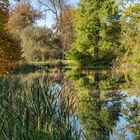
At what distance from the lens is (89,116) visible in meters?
12.0

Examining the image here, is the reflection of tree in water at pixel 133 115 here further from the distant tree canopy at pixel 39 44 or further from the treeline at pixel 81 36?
the distant tree canopy at pixel 39 44

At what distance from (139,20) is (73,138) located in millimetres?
15668

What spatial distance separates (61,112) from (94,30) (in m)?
30.7

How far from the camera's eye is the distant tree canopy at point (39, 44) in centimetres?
4006

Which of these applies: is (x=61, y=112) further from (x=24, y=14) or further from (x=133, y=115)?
(x=24, y=14)

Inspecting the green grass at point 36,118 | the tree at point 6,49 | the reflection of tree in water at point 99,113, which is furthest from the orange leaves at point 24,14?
the green grass at point 36,118

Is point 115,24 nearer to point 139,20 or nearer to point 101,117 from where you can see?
point 139,20

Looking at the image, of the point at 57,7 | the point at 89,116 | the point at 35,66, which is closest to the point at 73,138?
the point at 89,116

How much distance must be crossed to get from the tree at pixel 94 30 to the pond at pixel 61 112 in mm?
17535

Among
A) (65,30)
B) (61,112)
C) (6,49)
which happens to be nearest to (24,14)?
(65,30)

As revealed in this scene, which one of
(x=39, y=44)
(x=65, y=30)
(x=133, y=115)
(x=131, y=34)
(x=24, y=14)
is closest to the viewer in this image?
(x=133, y=115)

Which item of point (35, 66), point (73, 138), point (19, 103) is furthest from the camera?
point (35, 66)

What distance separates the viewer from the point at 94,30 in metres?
37.8

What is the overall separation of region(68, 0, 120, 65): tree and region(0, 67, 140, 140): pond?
17.5 metres
